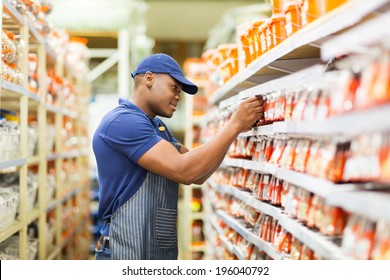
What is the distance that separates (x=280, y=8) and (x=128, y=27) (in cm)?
445

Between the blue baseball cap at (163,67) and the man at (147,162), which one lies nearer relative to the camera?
the man at (147,162)

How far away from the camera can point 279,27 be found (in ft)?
7.74

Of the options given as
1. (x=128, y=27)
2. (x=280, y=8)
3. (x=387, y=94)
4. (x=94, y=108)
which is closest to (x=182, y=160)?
(x=280, y=8)

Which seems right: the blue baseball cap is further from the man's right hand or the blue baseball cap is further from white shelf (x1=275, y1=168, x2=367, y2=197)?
white shelf (x1=275, y1=168, x2=367, y2=197)

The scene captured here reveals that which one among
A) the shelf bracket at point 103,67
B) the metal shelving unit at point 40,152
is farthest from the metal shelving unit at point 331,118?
the shelf bracket at point 103,67

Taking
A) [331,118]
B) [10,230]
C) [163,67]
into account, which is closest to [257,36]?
[163,67]

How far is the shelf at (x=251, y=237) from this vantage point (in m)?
2.30

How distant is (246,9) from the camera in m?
6.90

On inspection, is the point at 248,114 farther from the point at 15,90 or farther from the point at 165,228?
the point at 15,90

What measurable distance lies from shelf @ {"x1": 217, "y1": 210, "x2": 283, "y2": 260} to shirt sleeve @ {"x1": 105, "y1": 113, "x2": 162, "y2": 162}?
2.07ft

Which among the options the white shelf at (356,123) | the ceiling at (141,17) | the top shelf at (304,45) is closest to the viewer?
A: the white shelf at (356,123)

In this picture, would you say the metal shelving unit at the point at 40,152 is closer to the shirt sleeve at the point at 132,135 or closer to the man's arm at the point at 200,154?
the shirt sleeve at the point at 132,135

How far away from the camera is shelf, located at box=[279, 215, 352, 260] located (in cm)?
158
